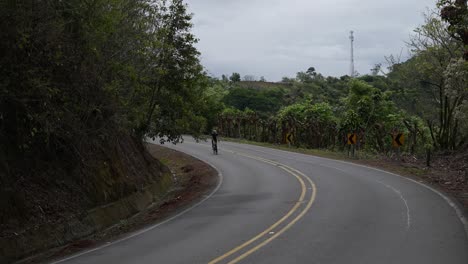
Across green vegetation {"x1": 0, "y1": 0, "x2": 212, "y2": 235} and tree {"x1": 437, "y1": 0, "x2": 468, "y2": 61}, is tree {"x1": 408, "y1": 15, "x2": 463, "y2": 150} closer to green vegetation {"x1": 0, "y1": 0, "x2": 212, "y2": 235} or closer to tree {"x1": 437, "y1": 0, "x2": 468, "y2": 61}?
tree {"x1": 437, "y1": 0, "x2": 468, "y2": 61}

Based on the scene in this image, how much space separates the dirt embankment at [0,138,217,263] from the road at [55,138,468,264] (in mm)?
1300

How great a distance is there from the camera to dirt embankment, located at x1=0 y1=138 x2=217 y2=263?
37.1 ft

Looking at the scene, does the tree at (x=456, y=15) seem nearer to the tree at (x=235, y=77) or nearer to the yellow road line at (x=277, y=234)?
the yellow road line at (x=277, y=234)

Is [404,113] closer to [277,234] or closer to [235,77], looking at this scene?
[277,234]

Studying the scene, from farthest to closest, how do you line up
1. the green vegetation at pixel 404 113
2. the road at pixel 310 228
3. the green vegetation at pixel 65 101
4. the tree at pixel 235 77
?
the tree at pixel 235 77 < the green vegetation at pixel 404 113 < the green vegetation at pixel 65 101 < the road at pixel 310 228

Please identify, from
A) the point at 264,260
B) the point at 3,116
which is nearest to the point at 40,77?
the point at 3,116

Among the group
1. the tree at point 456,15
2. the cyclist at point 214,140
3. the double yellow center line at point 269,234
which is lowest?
the double yellow center line at point 269,234

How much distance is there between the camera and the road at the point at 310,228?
9508mm

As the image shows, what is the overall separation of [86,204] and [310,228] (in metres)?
6.11

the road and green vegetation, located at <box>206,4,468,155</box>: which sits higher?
green vegetation, located at <box>206,4,468,155</box>

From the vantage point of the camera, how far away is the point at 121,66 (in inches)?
562

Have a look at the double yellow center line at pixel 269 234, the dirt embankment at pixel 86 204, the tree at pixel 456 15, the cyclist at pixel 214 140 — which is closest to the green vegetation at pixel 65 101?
the dirt embankment at pixel 86 204

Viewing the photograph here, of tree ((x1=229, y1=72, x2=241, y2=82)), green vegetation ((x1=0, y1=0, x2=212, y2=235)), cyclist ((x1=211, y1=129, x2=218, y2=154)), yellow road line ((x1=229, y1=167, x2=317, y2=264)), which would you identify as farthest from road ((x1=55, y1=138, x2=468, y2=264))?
tree ((x1=229, y1=72, x2=241, y2=82))

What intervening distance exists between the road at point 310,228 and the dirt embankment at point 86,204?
1300 millimetres
